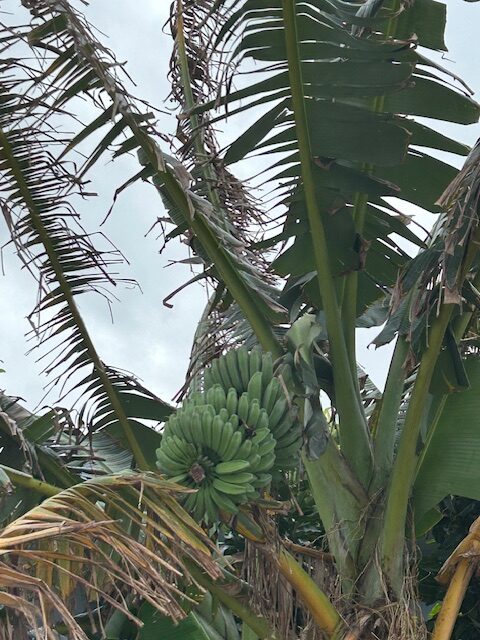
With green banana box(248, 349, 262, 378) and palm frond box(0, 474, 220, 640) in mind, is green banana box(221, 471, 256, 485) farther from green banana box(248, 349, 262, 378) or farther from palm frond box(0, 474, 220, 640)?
Result: green banana box(248, 349, 262, 378)

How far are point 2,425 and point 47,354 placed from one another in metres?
0.28

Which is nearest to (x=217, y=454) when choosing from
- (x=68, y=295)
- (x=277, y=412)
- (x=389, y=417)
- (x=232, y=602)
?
(x=277, y=412)

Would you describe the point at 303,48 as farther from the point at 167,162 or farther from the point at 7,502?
the point at 7,502

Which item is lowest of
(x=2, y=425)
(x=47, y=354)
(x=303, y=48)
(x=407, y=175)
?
(x=2, y=425)

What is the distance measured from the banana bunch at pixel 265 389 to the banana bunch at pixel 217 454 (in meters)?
0.07

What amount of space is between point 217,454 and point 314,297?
1012mm

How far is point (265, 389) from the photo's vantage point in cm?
192

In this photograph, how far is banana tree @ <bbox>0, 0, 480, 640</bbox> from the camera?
194 cm

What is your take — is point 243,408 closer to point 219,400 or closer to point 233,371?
point 219,400

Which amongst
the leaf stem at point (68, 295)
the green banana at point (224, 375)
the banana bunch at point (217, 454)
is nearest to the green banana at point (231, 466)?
the banana bunch at point (217, 454)

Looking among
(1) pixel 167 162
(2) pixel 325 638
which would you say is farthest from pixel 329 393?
(1) pixel 167 162

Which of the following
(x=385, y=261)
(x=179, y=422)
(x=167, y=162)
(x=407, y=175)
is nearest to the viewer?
(x=179, y=422)

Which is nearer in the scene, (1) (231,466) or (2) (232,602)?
(1) (231,466)

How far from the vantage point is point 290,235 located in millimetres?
2455
